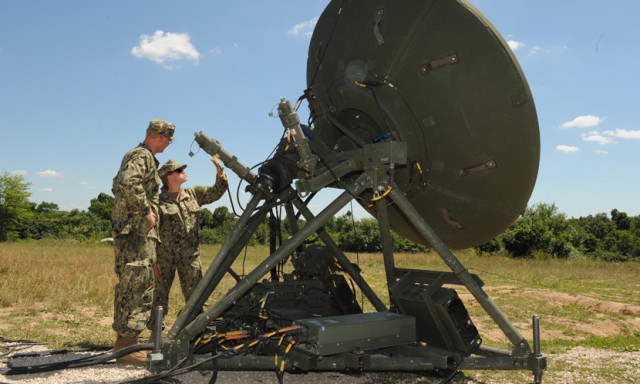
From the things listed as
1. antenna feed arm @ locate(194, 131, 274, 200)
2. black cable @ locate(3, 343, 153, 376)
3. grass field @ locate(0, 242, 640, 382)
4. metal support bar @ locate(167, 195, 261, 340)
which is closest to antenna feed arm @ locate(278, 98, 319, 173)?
antenna feed arm @ locate(194, 131, 274, 200)

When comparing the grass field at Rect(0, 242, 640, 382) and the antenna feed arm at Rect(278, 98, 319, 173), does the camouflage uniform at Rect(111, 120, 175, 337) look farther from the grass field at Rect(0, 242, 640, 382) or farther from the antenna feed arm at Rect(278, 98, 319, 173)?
the antenna feed arm at Rect(278, 98, 319, 173)

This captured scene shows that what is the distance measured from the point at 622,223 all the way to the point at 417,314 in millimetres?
60560

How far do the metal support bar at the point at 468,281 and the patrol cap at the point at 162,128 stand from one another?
288 cm

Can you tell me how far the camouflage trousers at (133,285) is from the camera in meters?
5.75

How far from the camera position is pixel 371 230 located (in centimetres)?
4466

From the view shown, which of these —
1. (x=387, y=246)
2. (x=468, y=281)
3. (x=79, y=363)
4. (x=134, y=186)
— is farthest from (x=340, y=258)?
(x=79, y=363)

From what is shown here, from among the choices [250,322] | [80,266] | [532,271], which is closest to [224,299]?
[250,322]

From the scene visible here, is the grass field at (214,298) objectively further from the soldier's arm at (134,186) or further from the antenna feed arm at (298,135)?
the antenna feed arm at (298,135)

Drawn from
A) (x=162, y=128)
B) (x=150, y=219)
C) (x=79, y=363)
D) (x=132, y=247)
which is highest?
(x=162, y=128)

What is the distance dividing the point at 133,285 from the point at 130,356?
2.48 feet

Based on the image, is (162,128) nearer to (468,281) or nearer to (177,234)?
Result: (177,234)

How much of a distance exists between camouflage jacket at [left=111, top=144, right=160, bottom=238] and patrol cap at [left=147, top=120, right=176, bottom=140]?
0.29 metres

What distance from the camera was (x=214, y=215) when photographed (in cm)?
5588

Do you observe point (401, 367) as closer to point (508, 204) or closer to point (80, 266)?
point (508, 204)
